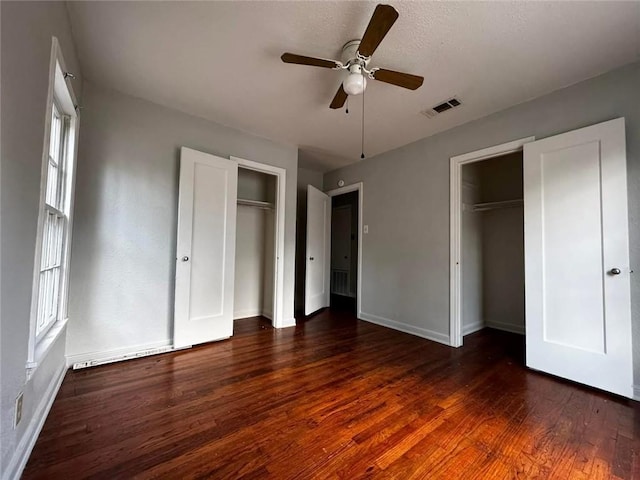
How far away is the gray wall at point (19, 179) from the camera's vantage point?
1.04 meters

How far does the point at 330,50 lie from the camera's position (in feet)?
6.35

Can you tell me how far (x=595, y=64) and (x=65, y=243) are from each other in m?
4.38

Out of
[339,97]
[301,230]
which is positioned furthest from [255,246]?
[339,97]

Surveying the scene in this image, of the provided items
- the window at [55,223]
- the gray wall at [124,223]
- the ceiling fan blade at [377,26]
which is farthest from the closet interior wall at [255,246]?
the ceiling fan blade at [377,26]

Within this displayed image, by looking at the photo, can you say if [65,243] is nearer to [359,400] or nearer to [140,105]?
[140,105]

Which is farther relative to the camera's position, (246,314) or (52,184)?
(246,314)

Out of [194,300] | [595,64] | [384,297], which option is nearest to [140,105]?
[194,300]

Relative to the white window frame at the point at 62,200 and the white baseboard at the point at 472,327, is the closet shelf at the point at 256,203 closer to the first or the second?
the white window frame at the point at 62,200

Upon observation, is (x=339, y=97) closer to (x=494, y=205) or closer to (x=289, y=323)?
(x=494, y=205)

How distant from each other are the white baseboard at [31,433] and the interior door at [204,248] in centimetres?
98

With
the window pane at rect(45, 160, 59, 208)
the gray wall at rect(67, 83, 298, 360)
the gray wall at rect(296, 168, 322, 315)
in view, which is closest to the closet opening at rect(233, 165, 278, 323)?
the gray wall at rect(296, 168, 322, 315)

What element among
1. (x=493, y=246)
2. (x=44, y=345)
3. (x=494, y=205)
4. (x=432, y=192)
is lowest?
(x=44, y=345)

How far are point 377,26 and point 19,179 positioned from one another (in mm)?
1880

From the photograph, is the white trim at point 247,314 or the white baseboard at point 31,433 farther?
the white trim at point 247,314
